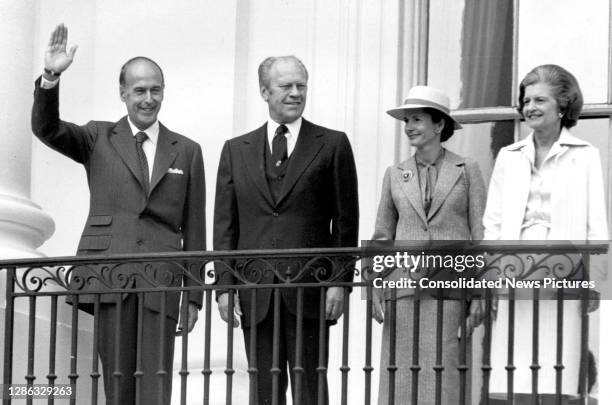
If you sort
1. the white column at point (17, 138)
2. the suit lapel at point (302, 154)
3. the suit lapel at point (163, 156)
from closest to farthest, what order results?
the suit lapel at point (302, 154)
the suit lapel at point (163, 156)
the white column at point (17, 138)

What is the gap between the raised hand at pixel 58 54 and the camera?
9148 mm

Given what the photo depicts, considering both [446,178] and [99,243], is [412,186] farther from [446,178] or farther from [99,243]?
[99,243]

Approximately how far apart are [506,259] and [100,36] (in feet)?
11.7

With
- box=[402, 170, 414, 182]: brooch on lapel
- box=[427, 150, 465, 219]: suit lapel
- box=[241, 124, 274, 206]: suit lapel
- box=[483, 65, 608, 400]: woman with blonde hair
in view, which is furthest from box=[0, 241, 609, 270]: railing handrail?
box=[241, 124, 274, 206]: suit lapel

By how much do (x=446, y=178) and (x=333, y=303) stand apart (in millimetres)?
800

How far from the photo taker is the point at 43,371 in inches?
380

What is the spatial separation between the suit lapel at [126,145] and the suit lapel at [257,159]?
552 millimetres

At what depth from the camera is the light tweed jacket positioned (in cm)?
888

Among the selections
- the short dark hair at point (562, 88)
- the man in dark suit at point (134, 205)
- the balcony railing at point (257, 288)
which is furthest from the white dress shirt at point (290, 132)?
the short dark hair at point (562, 88)

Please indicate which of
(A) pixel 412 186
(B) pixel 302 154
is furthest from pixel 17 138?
(A) pixel 412 186

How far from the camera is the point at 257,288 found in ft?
29.0

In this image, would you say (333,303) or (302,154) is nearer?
(333,303)

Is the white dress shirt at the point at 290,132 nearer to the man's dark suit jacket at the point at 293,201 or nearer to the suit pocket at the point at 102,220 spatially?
the man's dark suit jacket at the point at 293,201

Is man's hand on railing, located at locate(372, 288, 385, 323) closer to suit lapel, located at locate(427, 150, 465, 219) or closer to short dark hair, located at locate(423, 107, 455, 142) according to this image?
suit lapel, located at locate(427, 150, 465, 219)
